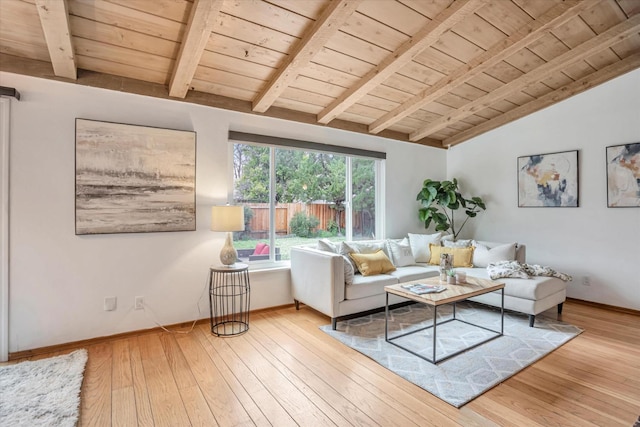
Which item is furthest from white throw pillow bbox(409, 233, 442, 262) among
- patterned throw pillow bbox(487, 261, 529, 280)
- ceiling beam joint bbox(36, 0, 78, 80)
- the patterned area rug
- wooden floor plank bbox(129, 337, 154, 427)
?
ceiling beam joint bbox(36, 0, 78, 80)

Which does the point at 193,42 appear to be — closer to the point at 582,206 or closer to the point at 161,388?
the point at 161,388

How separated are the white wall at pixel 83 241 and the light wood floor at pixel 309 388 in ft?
1.16

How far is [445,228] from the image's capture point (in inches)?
203

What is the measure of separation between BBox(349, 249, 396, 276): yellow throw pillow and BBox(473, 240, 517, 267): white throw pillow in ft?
4.12

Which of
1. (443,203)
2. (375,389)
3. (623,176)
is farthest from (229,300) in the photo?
(623,176)

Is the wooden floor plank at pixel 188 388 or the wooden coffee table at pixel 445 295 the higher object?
the wooden coffee table at pixel 445 295

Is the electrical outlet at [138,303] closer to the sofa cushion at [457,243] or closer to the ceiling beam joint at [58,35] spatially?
the ceiling beam joint at [58,35]

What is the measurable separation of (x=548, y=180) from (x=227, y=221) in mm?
4284

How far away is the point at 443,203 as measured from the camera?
5043mm

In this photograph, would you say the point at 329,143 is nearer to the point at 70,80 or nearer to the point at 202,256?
the point at 202,256

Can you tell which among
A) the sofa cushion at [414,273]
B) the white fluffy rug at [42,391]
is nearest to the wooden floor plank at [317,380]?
the white fluffy rug at [42,391]

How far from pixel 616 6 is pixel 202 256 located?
4537mm

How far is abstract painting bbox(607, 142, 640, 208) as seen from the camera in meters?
3.74

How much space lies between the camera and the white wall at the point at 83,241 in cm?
261
